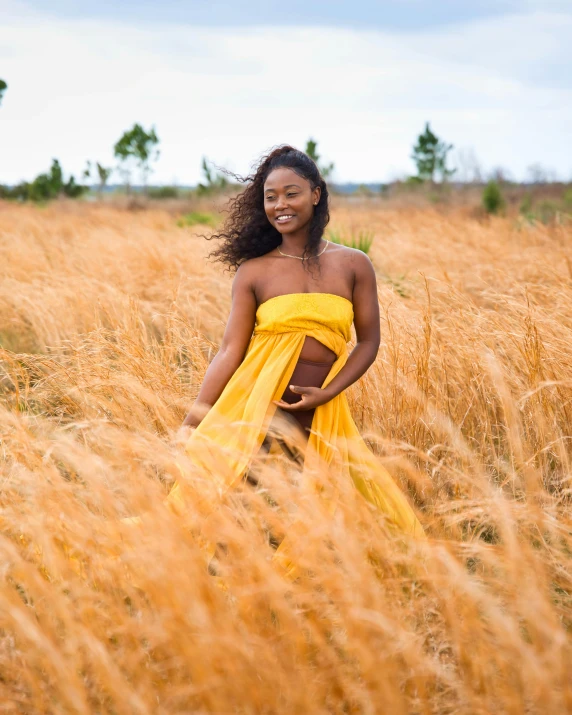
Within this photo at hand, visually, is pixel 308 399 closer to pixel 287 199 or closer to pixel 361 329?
pixel 361 329

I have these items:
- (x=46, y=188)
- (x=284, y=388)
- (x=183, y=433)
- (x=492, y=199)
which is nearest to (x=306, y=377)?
(x=284, y=388)

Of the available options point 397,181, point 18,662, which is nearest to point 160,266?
point 18,662

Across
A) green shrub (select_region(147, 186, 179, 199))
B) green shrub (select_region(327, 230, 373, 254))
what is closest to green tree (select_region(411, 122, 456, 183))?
green shrub (select_region(147, 186, 179, 199))

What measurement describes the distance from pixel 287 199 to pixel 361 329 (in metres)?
0.52

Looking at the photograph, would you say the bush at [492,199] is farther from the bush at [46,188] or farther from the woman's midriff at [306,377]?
the bush at [46,188]

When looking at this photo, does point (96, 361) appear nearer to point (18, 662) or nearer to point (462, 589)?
point (18, 662)

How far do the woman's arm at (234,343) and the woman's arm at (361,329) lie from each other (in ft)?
0.82

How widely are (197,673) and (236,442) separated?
40.5 inches

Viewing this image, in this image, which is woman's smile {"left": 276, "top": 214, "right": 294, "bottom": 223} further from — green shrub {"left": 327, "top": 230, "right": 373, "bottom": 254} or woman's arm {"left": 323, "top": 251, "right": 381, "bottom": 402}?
green shrub {"left": 327, "top": 230, "right": 373, "bottom": 254}

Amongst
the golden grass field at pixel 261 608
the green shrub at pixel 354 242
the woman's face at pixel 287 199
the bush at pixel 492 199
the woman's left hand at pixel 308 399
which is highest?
the bush at pixel 492 199

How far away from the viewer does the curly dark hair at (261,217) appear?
2.50 meters

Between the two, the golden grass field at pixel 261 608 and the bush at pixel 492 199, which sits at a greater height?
the bush at pixel 492 199

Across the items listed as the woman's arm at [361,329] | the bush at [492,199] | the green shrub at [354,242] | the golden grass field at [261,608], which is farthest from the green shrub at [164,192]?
the golden grass field at [261,608]

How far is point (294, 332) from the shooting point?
2.41 meters
